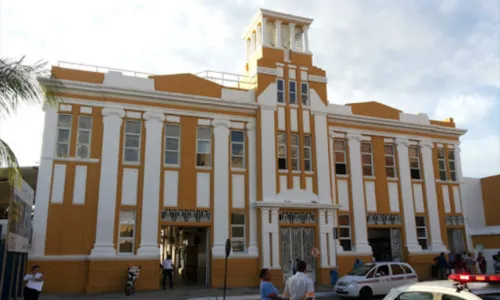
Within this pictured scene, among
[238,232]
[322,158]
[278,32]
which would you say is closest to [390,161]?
[322,158]

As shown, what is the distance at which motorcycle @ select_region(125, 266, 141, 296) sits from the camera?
19078 millimetres

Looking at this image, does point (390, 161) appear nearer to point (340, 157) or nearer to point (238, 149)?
point (340, 157)

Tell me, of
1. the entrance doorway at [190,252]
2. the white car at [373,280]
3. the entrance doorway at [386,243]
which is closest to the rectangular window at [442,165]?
the entrance doorway at [386,243]

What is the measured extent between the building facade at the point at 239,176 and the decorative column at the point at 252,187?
2.2 inches

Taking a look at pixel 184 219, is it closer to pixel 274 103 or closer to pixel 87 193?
pixel 87 193

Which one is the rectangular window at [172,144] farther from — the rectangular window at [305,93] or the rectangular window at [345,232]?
the rectangular window at [345,232]

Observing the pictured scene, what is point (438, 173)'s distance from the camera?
95.0 ft

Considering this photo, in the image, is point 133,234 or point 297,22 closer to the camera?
point 133,234

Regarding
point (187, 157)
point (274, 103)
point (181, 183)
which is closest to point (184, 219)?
point (181, 183)

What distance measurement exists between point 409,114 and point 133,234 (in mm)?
19590

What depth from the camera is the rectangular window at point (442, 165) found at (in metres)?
29.2

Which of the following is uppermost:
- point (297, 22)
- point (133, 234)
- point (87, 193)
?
point (297, 22)

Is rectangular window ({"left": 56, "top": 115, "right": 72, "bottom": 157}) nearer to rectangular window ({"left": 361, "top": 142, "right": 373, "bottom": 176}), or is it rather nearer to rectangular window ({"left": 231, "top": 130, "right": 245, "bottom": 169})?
rectangular window ({"left": 231, "top": 130, "right": 245, "bottom": 169})

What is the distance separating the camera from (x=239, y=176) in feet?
78.3
